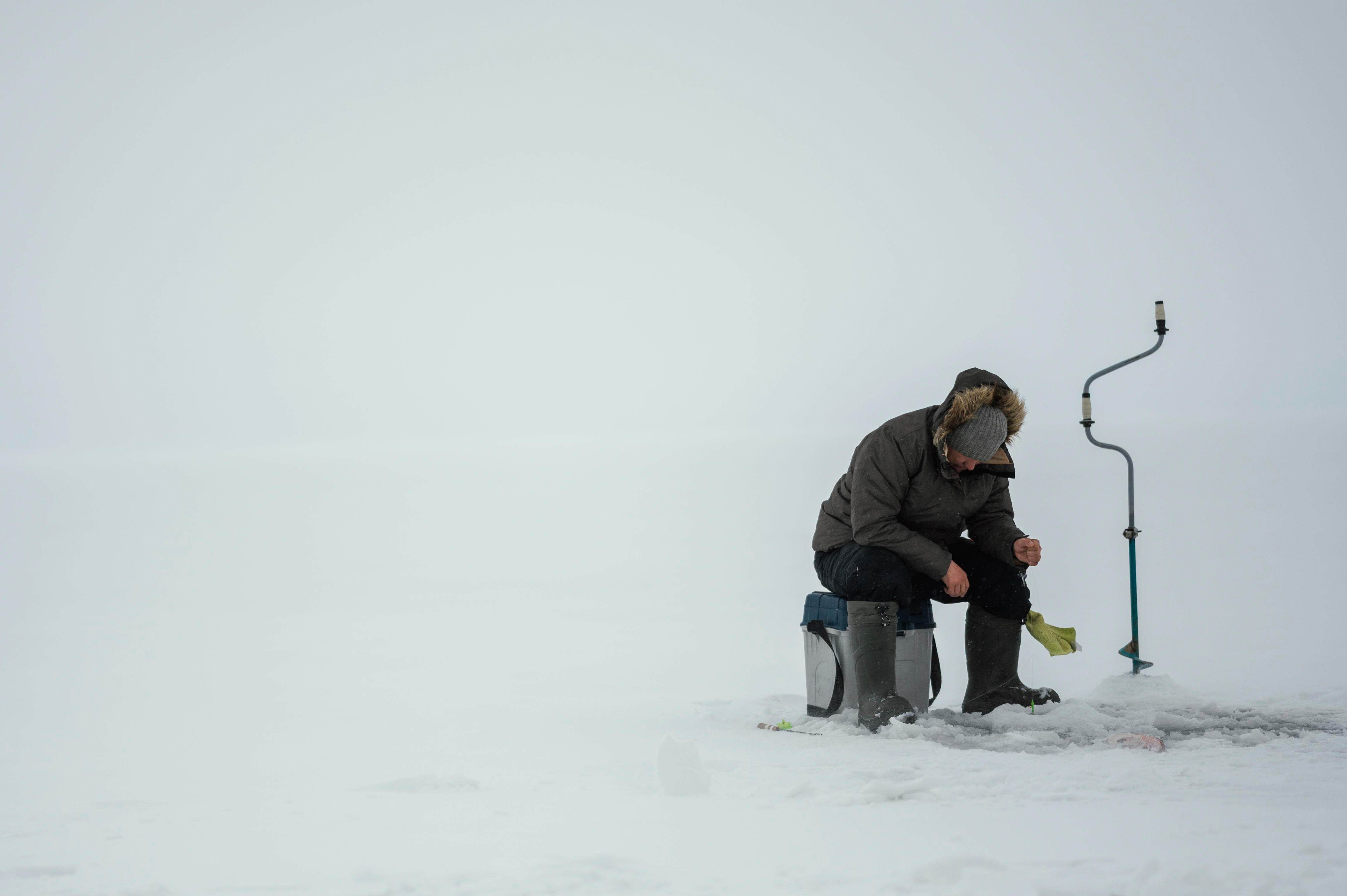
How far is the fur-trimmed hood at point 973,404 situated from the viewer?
9.93 ft

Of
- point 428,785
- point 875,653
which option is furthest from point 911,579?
point 428,785

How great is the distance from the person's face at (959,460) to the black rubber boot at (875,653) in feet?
→ 1.44

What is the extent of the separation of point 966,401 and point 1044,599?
3108 millimetres

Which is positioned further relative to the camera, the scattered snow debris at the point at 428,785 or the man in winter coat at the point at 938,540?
the man in winter coat at the point at 938,540

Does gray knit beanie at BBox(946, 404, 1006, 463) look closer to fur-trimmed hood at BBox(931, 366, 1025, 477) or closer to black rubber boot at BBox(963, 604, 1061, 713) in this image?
fur-trimmed hood at BBox(931, 366, 1025, 477)

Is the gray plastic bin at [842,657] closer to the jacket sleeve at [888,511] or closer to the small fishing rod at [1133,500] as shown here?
the jacket sleeve at [888,511]

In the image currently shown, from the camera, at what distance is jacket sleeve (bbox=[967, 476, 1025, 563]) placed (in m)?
3.32

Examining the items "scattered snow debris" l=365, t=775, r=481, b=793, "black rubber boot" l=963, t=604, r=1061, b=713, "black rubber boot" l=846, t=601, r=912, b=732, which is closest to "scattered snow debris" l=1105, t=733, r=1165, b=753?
"black rubber boot" l=963, t=604, r=1061, b=713

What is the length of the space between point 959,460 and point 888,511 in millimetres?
249

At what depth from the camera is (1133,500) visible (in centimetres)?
367

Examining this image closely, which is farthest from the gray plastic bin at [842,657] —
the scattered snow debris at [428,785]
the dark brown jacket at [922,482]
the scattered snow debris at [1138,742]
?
the scattered snow debris at [428,785]

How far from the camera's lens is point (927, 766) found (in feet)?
8.64

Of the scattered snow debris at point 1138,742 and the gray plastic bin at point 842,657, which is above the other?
the gray plastic bin at point 842,657

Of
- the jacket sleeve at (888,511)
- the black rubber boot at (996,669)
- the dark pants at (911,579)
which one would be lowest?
the black rubber boot at (996,669)
